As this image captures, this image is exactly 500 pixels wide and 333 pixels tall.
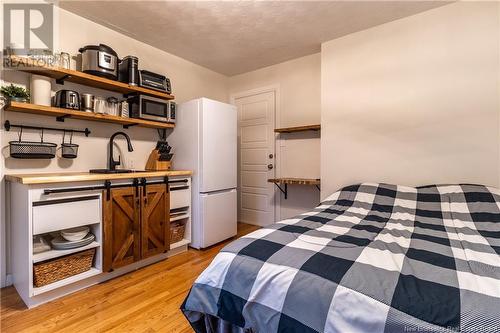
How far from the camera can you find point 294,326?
0.85m

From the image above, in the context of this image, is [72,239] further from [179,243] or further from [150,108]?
[150,108]

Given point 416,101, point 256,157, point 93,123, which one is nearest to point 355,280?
point 416,101

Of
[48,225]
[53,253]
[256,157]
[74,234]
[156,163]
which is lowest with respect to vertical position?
[53,253]

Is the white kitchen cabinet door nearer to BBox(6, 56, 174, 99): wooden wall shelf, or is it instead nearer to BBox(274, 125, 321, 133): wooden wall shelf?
BBox(6, 56, 174, 99): wooden wall shelf

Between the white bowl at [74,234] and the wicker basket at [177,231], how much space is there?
0.86 m

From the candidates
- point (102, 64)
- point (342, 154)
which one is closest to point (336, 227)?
point (342, 154)

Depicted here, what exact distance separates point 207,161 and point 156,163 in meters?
0.58

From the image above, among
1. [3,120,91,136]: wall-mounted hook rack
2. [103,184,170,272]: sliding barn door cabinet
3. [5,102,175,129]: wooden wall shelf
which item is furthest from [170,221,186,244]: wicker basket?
[3,120,91,136]: wall-mounted hook rack

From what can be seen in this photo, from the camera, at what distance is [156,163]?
2.79m

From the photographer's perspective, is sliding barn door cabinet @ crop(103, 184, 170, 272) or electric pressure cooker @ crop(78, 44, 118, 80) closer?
sliding barn door cabinet @ crop(103, 184, 170, 272)

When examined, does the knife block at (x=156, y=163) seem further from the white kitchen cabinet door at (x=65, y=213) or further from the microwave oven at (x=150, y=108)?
the white kitchen cabinet door at (x=65, y=213)

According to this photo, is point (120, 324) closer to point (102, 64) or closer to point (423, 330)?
point (423, 330)

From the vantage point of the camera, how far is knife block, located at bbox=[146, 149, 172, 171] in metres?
2.79

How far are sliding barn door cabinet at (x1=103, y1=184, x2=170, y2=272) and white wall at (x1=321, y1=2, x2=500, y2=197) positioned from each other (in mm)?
1852
